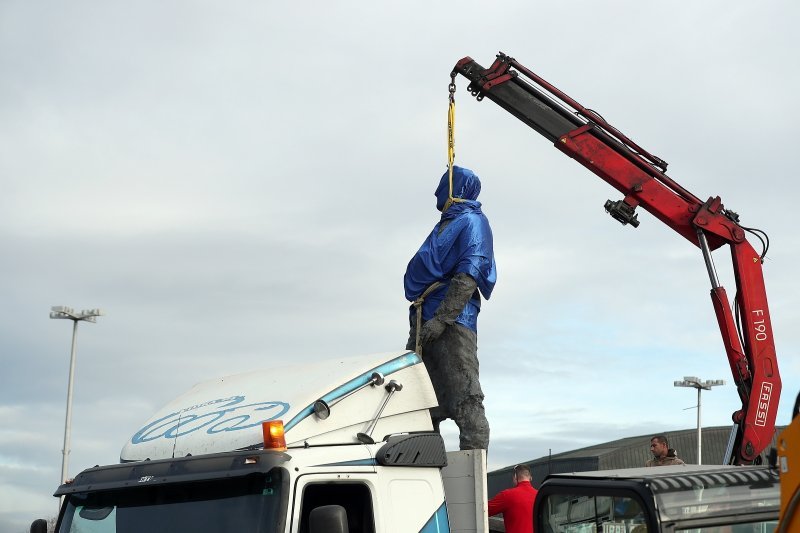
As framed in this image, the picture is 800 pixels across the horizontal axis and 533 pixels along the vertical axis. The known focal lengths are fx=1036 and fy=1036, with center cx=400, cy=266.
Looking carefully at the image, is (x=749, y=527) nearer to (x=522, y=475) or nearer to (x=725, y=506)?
(x=725, y=506)

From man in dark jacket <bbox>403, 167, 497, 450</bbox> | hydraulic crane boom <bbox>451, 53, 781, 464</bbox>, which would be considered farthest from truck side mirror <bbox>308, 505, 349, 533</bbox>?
hydraulic crane boom <bbox>451, 53, 781, 464</bbox>

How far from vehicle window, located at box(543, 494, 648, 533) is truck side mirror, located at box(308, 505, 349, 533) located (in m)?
1.33

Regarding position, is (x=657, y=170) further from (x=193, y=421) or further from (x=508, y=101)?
(x=193, y=421)

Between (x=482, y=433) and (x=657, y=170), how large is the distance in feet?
14.2

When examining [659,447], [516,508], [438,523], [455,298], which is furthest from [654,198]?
[438,523]

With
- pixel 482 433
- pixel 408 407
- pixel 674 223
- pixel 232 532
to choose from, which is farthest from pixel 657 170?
pixel 232 532

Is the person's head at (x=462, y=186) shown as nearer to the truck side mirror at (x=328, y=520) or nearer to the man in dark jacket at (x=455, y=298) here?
the man in dark jacket at (x=455, y=298)

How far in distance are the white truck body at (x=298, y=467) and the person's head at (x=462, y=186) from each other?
88.9 inches

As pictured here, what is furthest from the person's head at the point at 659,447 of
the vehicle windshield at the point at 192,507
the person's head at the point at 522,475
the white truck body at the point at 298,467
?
the vehicle windshield at the point at 192,507

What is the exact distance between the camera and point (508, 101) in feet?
34.3

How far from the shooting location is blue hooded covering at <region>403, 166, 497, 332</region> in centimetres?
831

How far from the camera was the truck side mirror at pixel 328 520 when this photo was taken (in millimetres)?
5260

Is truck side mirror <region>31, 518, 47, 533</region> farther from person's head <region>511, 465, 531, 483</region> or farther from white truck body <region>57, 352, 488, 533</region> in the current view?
person's head <region>511, 465, 531, 483</region>

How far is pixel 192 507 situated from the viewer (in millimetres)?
5773
